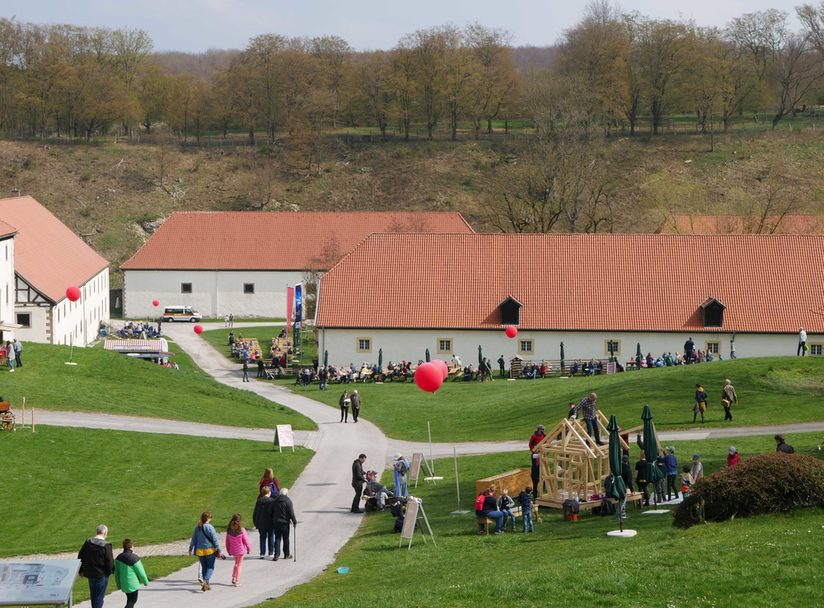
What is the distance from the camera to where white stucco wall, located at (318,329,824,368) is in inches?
2314

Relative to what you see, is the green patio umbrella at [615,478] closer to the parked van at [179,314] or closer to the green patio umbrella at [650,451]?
the green patio umbrella at [650,451]

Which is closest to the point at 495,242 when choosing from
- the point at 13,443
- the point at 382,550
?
the point at 13,443

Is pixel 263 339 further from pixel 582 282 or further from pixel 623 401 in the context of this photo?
pixel 623 401

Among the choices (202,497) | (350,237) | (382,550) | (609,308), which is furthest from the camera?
(350,237)

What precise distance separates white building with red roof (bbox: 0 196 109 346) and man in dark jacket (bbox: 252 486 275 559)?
110 ft

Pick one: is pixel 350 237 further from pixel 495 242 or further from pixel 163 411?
pixel 163 411

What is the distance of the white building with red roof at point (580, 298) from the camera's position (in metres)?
59.3

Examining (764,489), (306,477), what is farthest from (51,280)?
(764,489)

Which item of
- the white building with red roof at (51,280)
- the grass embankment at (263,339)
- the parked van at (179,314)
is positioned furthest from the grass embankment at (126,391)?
the parked van at (179,314)

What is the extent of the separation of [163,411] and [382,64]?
330 feet

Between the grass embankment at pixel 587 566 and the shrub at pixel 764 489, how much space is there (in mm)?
284

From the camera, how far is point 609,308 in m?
60.5

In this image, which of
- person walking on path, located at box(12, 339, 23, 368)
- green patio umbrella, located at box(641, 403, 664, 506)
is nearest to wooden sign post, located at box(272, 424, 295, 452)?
person walking on path, located at box(12, 339, 23, 368)

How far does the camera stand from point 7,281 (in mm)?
59125
